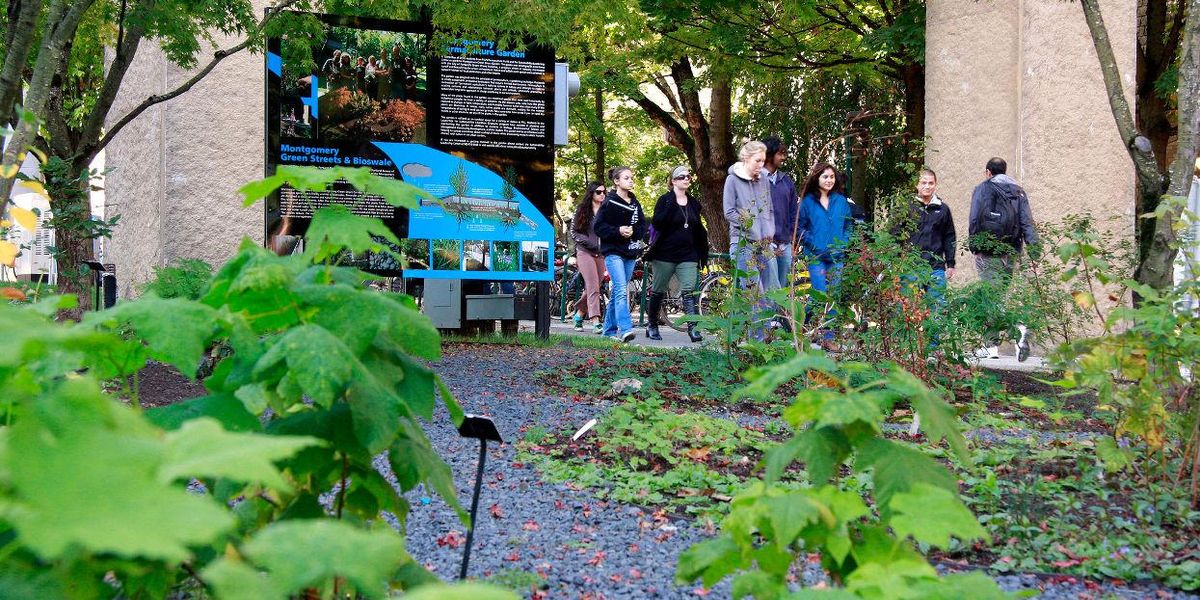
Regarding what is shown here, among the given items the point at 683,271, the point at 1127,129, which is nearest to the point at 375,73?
the point at 683,271

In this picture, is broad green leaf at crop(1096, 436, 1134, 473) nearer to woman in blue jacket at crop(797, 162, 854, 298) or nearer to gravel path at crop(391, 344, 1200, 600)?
gravel path at crop(391, 344, 1200, 600)

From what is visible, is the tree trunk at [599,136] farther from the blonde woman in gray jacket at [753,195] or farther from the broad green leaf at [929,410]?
the broad green leaf at [929,410]

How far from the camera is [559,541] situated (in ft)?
13.1

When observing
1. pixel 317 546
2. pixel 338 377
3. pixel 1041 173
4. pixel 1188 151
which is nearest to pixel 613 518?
pixel 338 377

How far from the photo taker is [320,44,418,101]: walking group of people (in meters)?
10.9

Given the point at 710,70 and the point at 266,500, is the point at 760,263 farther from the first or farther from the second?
the point at 710,70

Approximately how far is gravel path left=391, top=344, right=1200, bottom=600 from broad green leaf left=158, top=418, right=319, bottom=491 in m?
1.77

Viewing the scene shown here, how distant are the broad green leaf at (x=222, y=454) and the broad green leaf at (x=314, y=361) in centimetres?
50

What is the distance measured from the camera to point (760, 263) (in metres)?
8.41

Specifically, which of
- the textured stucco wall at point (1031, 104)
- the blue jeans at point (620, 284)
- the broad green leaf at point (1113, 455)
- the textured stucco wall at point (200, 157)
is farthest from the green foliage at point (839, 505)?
the textured stucco wall at point (1031, 104)

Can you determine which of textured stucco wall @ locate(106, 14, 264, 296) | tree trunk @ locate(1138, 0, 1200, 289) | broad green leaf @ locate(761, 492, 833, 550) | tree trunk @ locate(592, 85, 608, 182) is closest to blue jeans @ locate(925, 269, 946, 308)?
tree trunk @ locate(1138, 0, 1200, 289)

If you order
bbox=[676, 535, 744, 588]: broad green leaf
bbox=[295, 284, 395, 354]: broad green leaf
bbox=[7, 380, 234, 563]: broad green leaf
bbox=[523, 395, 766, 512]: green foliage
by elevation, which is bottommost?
bbox=[523, 395, 766, 512]: green foliage

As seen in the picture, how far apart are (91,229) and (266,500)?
7587 millimetres

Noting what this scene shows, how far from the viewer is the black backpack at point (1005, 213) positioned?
1122 cm
